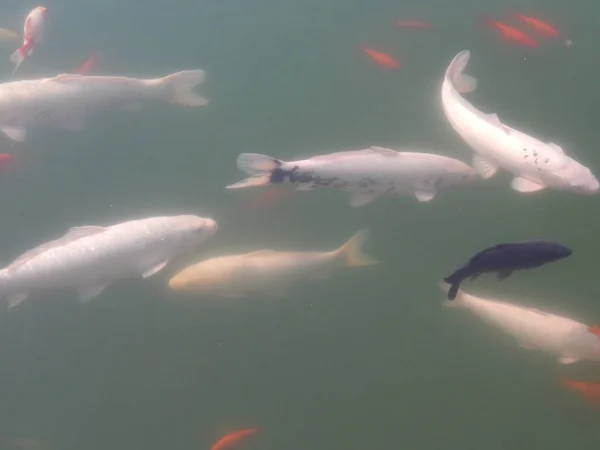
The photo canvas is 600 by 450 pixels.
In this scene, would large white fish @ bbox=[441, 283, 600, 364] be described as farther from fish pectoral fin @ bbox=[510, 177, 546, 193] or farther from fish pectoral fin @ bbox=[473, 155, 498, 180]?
fish pectoral fin @ bbox=[473, 155, 498, 180]

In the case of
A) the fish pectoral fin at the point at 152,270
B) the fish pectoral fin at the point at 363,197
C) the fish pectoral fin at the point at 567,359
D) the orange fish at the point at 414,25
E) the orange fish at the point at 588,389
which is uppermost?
the orange fish at the point at 414,25

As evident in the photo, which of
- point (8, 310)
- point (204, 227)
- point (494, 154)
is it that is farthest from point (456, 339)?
point (8, 310)

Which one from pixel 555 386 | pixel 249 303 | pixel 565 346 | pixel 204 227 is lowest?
pixel 555 386

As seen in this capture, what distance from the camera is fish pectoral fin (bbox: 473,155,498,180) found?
14.4 ft

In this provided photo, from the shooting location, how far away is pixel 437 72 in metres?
6.19

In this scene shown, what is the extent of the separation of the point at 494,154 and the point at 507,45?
266 centimetres

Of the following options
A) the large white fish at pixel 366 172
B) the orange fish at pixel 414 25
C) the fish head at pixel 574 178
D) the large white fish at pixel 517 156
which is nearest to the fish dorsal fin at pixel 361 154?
the large white fish at pixel 366 172

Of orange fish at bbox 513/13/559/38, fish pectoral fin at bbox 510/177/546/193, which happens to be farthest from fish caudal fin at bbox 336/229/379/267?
orange fish at bbox 513/13/559/38

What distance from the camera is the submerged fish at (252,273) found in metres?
4.27

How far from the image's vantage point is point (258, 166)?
4031 millimetres

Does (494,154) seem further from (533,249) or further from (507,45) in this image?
(507,45)

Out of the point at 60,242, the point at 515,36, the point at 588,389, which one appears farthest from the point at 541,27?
the point at 60,242

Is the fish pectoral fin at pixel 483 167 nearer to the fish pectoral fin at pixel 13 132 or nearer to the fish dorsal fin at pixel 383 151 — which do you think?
the fish dorsal fin at pixel 383 151

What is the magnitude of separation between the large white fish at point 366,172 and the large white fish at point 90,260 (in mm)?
777
